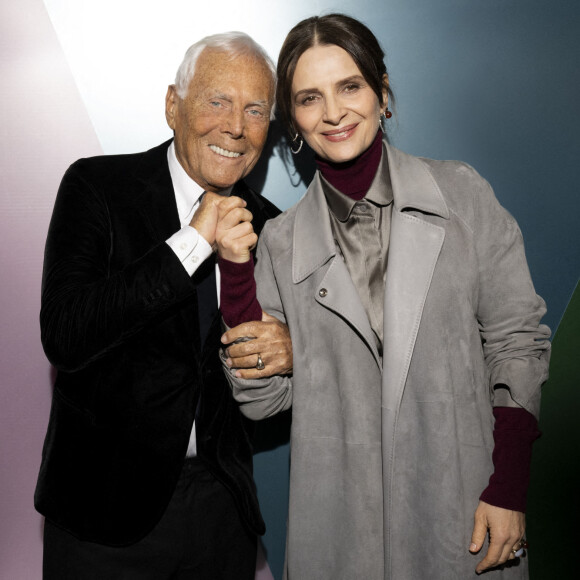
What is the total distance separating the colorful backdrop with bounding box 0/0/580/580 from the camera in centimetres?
232

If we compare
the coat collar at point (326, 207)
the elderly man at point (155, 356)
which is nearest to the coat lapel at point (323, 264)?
the coat collar at point (326, 207)

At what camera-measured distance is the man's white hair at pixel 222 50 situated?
2.04 m

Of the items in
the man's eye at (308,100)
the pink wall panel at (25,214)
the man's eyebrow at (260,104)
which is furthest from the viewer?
the pink wall panel at (25,214)

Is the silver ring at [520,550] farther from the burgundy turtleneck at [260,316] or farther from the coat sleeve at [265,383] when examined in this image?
the coat sleeve at [265,383]

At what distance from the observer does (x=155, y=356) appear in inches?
77.8

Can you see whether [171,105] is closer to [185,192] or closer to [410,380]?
[185,192]

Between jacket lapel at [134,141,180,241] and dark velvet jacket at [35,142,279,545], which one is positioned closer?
dark velvet jacket at [35,142,279,545]

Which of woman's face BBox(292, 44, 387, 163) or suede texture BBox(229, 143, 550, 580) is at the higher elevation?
woman's face BBox(292, 44, 387, 163)

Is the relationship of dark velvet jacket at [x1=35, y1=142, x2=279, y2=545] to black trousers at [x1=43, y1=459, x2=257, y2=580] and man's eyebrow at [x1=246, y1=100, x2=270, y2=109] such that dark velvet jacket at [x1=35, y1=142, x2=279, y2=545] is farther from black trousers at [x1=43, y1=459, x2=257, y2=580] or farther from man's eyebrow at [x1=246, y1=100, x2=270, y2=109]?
man's eyebrow at [x1=246, y1=100, x2=270, y2=109]

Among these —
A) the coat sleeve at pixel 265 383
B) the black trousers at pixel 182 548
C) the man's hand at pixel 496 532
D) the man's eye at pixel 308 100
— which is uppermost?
the man's eye at pixel 308 100

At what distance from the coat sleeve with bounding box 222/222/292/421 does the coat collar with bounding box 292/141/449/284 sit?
0.15 m

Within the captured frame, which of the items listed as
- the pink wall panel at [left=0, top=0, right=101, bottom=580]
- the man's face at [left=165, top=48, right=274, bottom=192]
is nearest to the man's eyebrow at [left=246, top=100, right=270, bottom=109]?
the man's face at [left=165, top=48, right=274, bottom=192]

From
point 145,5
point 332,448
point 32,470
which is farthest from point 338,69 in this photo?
point 32,470

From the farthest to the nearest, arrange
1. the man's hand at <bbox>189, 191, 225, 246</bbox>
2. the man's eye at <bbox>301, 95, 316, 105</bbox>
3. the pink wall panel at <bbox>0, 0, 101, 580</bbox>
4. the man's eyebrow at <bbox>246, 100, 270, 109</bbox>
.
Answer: the pink wall panel at <bbox>0, 0, 101, 580</bbox> → the man's eyebrow at <bbox>246, 100, 270, 109</bbox> → the man's eye at <bbox>301, 95, 316, 105</bbox> → the man's hand at <bbox>189, 191, 225, 246</bbox>
